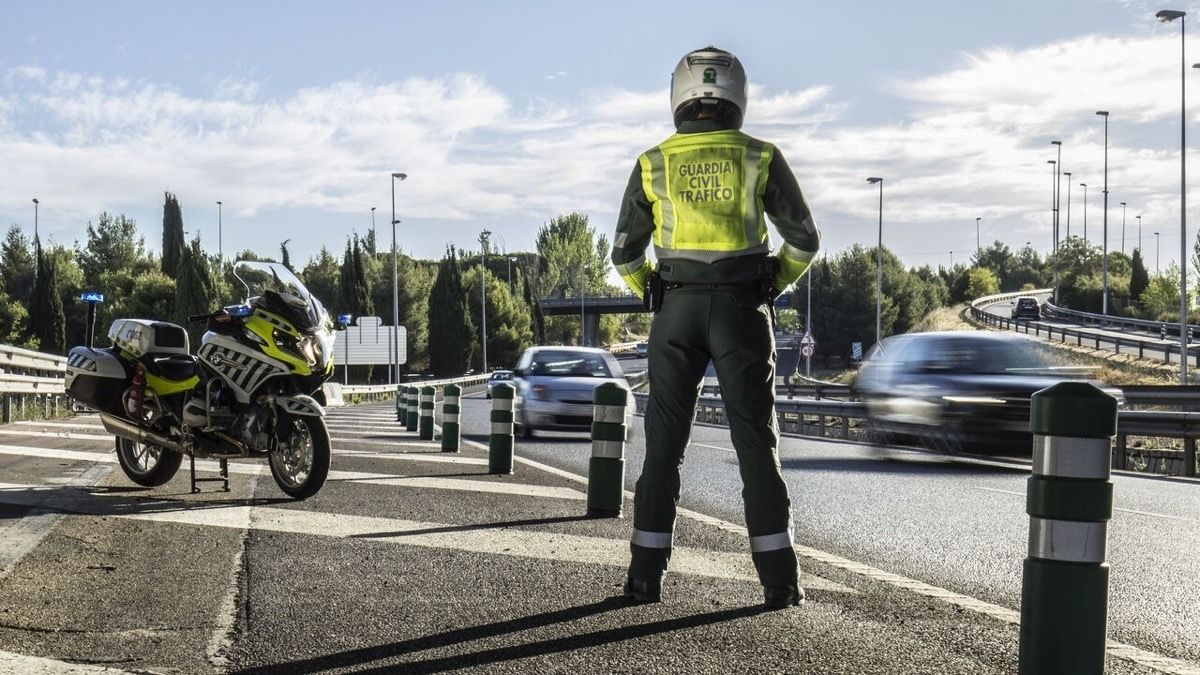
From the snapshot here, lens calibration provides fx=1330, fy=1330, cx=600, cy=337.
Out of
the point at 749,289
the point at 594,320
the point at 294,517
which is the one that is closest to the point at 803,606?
the point at 749,289

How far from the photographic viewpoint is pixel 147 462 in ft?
27.8

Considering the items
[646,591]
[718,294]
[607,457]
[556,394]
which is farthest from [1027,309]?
[646,591]

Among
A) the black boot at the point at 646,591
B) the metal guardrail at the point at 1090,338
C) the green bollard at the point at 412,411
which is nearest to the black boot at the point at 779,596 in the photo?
the black boot at the point at 646,591

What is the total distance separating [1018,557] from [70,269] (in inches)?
3922

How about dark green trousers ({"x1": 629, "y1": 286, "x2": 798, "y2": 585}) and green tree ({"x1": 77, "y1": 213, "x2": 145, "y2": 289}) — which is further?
green tree ({"x1": 77, "y1": 213, "x2": 145, "y2": 289})

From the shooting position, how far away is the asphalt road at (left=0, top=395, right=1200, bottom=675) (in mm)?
3869

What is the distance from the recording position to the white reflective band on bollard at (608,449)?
735 cm

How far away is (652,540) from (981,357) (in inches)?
379

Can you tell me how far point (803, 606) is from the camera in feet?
15.3

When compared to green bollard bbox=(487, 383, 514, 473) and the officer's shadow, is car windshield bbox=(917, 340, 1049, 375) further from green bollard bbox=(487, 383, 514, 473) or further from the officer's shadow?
the officer's shadow

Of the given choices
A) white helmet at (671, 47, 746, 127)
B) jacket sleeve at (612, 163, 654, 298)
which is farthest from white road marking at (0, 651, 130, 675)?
white helmet at (671, 47, 746, 127)

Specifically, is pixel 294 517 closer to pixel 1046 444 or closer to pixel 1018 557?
pixel 1018 557

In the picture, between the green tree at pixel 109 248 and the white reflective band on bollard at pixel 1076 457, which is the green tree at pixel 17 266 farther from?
the white reflective band on bollard at pixel 1076 457

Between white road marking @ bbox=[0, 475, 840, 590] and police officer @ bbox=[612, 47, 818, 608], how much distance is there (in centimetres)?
63
